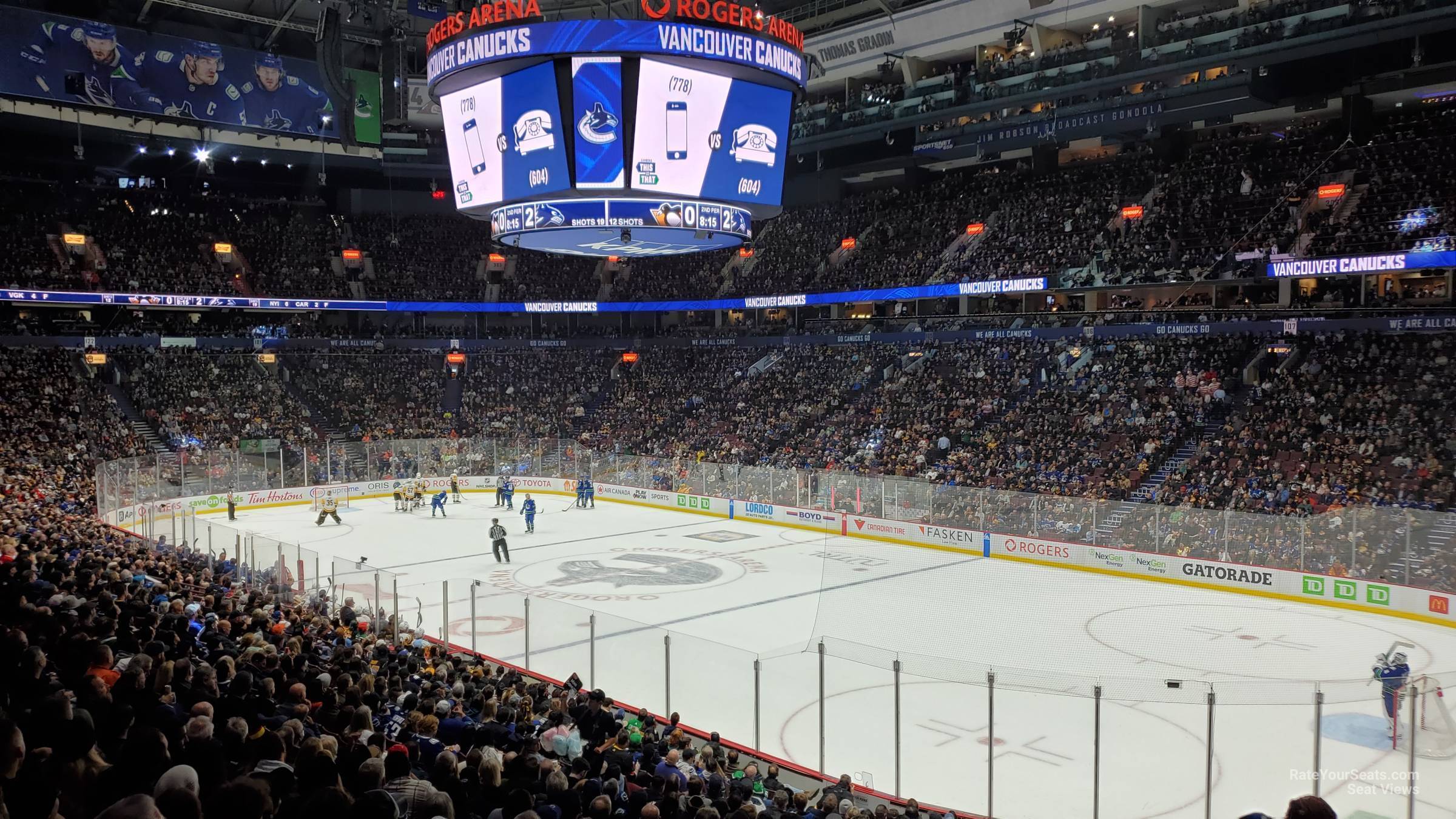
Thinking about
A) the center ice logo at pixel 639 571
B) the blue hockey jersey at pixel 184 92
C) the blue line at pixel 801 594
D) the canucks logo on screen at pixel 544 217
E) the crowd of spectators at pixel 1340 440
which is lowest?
the center ice logo at pixel 639 571

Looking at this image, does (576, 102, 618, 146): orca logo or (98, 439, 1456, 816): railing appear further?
(576, 102, 618, 146): orca logo

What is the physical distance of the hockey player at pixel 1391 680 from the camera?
907 centimetres

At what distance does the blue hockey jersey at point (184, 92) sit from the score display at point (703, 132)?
20.8 m

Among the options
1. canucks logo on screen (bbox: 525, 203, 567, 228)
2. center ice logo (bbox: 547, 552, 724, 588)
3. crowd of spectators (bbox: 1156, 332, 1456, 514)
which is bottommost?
center ice logo (bbox: 547, 552, 724, 588)

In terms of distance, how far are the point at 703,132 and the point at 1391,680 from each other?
14137 mm

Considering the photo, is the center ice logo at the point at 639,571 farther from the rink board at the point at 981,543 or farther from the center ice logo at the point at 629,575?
the rink board at the point at 981,543

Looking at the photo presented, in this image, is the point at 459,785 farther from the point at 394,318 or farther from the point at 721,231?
the point at 394,318

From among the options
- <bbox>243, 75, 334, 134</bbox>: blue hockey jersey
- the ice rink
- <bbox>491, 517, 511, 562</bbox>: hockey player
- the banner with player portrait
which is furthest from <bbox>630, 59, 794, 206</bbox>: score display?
<bbox>243, 75, 334, 134</bbox>: blue hockey jersey

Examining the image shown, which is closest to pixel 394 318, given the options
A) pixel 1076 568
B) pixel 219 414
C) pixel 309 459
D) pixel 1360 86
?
pixel 219 414

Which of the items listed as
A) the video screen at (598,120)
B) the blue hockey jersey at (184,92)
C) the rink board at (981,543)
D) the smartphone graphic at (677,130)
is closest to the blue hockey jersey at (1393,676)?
the rink board at (981,543)

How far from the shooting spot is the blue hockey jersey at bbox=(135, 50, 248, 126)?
31234mm

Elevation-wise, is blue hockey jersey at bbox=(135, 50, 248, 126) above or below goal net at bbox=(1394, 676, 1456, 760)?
above

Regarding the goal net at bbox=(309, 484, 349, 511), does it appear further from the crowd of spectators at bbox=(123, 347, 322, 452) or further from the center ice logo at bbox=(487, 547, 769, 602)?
the center ice logo at bbox=(487, 547, 769, 602)

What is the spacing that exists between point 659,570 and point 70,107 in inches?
957
